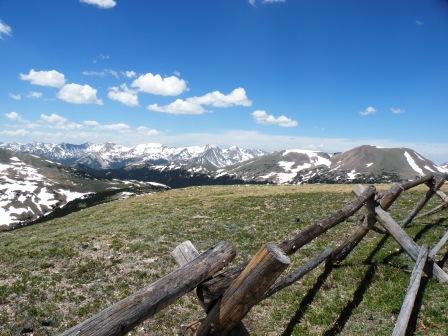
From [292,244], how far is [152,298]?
168 inches

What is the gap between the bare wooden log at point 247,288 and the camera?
6945 mm

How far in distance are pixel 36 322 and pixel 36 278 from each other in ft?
14.4

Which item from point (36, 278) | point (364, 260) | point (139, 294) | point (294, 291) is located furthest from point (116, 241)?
point (139, 294)

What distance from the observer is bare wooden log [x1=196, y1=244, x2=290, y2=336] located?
6945 millimetres

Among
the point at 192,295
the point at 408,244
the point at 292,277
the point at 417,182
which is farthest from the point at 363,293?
the point at 417,182

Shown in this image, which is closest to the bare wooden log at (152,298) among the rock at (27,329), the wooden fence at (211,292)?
the wooden fence at (211,292)

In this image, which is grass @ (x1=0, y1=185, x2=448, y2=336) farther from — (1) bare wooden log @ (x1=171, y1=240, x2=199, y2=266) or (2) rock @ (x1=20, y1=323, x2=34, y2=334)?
(1) bare wooden log @ (x1=171, y1=240, x2=199, y2=266)

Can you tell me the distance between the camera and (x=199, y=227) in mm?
29844

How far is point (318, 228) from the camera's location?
10914mm

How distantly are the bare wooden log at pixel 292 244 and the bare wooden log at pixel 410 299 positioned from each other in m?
2.57

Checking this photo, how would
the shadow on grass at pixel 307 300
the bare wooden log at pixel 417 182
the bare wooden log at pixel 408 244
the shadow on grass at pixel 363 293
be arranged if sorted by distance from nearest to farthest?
the shadow on grass at pixel 363 293
the bare wooden log at pixel 408 244
the shadow on grass at pixel 307 300
the bare wooden log at pixel 417 182

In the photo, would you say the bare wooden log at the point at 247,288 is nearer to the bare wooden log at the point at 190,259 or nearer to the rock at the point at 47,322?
the bare wooden log at the point at 190,259

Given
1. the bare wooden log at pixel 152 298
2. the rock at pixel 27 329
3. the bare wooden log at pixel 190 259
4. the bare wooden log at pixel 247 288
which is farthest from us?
the rock at pixel 27 329

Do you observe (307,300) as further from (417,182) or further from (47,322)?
(417,182)
